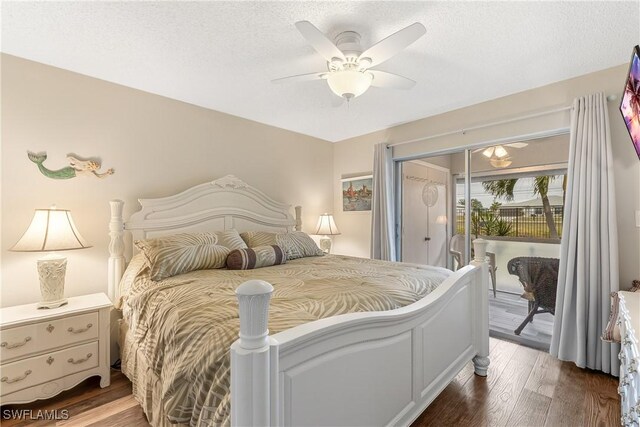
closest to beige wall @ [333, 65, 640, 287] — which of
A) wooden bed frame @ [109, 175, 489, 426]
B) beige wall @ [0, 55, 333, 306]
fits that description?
wooden bed frame @ [109, 175, 489, 426]

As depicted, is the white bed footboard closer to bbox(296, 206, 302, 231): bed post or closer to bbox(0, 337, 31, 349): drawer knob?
bbox(0, 337, 31, 349): drawer knob

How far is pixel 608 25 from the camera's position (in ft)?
5.70

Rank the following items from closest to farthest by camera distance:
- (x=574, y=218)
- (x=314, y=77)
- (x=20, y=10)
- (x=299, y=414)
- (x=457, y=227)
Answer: (x=299, y=414), (x=20, y=10), (x=314, y=77), (x=574, y=218), (x=457, y=227)

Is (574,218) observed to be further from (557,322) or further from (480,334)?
(480,334)

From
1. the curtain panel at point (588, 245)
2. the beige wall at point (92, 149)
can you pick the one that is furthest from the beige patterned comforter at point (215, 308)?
the curtain panel at point (588, 245)

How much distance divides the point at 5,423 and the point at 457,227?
390 centimetres

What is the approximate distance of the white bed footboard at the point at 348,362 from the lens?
0.79 metres

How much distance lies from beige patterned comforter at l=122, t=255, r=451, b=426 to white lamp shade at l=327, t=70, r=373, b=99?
118 centimetres

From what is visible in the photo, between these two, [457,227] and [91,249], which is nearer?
[91,249]

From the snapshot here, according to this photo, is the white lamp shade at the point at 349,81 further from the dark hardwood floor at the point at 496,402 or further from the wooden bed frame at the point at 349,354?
the dark hardwood floor at the point at 496,402

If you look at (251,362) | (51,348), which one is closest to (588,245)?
(251,362)

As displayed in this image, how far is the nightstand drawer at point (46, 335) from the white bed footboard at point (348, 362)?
1.77 m

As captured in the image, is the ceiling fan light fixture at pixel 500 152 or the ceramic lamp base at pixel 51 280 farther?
the ceiling fan light fixture at pixel 500 152

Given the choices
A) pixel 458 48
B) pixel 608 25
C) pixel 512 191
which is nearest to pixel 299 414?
pixel 458 48
